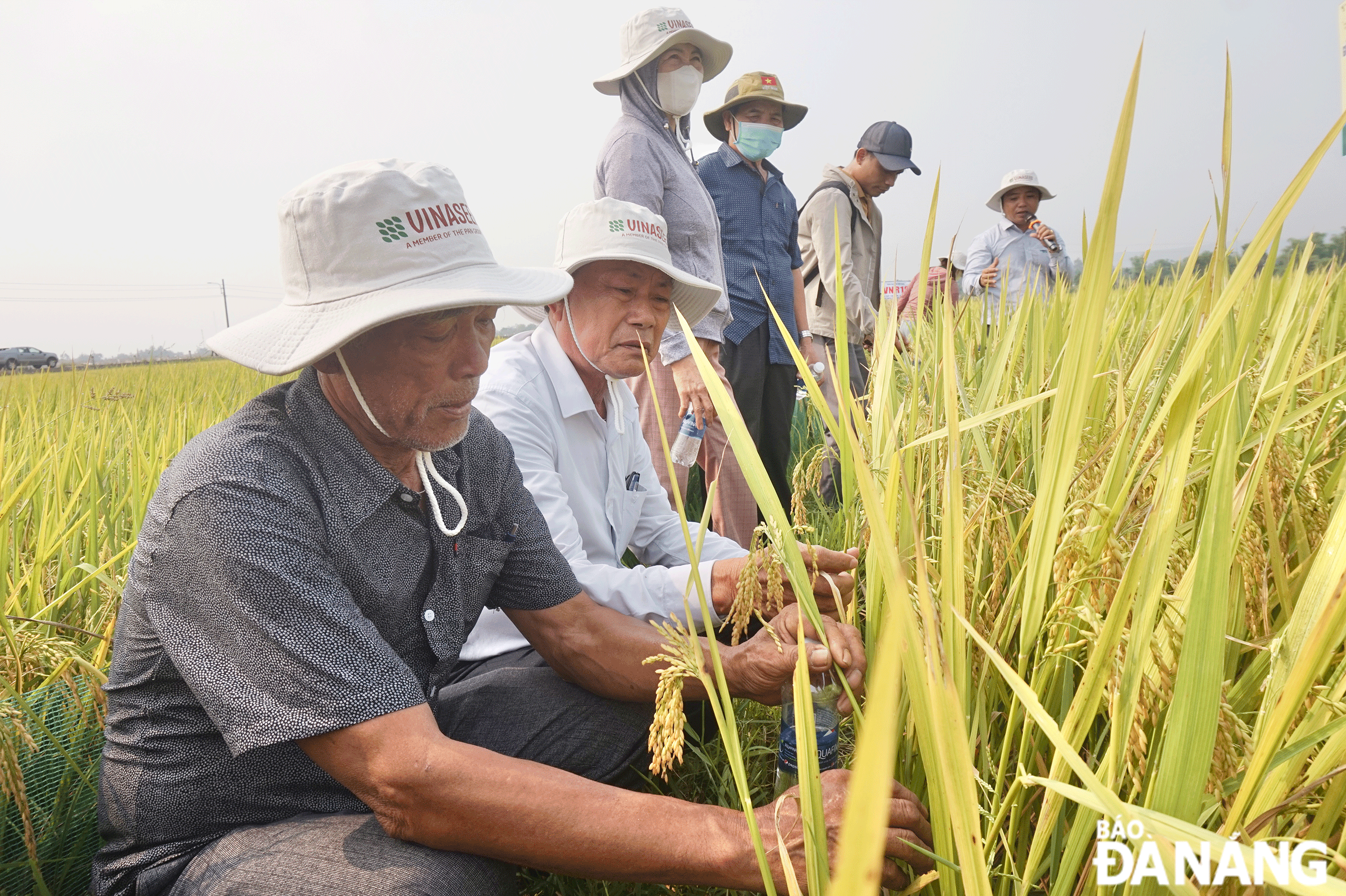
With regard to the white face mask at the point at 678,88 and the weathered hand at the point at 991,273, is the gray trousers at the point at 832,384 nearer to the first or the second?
the weathered hand at the point at 991,273

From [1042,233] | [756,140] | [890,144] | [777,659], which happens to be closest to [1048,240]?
[1042,233]

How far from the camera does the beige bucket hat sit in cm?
360

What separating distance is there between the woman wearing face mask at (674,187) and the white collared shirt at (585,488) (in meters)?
0.39

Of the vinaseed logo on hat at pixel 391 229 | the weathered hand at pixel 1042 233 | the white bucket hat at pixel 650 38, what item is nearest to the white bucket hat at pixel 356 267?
the vinaseed logo on hat at pixel 391 229

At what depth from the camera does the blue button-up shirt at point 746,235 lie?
11.5ft

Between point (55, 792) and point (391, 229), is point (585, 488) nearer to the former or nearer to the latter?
point (391, 229)

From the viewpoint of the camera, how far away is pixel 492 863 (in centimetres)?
→ 134

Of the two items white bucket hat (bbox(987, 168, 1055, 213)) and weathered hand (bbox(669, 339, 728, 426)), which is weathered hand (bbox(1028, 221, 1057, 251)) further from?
weathered hand (bbox(669, 339, 728, 426))

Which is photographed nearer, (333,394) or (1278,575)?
(1278,575)

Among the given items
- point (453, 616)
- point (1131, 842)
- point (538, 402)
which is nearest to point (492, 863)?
point (453, 616)

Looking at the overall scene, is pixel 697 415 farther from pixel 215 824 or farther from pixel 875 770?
pixel 875 770

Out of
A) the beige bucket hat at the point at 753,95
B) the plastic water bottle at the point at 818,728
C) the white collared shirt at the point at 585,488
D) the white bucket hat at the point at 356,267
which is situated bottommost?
the plastic water bottle at the point at 818,728

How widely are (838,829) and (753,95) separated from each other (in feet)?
10.6

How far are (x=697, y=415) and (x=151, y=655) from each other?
1.75 meters
